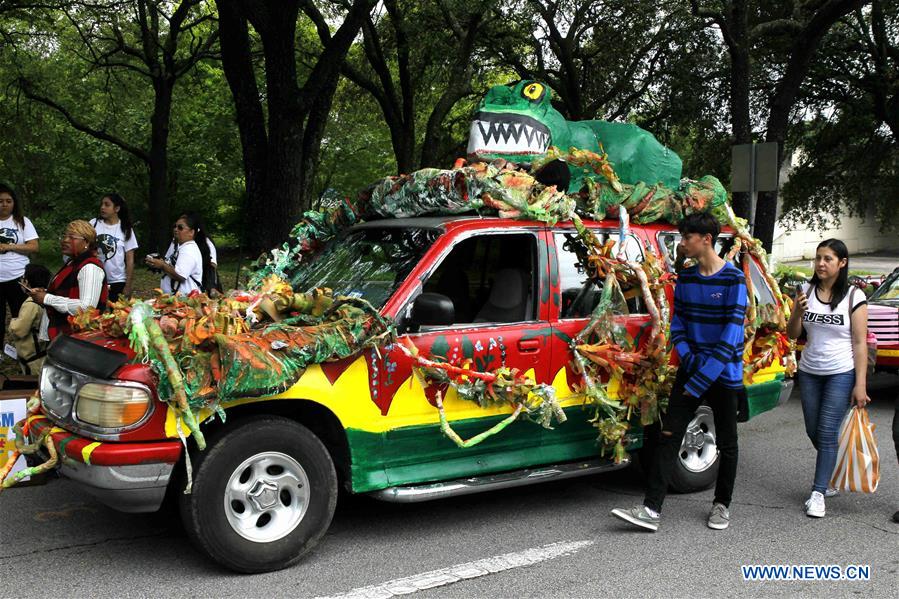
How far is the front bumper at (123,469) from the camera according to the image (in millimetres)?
3936

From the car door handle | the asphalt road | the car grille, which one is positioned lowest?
the asphalt road

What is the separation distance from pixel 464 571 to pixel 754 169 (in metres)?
8.41

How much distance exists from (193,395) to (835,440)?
403 cm

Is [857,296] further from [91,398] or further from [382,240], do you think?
[91,398]

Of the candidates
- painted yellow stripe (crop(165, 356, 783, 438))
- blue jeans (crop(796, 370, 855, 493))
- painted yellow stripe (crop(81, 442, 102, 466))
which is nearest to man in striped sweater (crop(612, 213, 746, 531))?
blue jeans (crop(796, 370, 855, 493))

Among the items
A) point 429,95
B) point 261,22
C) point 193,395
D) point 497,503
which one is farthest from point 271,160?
point 429,95

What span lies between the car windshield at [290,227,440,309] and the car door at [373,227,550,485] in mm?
175

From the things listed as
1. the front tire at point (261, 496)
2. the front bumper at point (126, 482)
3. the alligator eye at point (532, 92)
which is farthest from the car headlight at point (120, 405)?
the alligator eye at point (532, 92)

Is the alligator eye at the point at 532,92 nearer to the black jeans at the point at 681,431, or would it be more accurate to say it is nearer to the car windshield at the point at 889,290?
the black jeans at the point at 681,431

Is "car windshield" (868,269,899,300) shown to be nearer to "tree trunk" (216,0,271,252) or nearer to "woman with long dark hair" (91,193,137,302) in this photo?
"tree trunk" (216,0,271,252)

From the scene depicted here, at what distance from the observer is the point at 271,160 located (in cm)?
1088

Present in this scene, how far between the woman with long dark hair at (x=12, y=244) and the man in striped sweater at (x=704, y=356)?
5977 mm

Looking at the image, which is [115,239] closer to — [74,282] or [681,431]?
[74,282]

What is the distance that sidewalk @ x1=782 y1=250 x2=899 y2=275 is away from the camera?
97.6 ft
